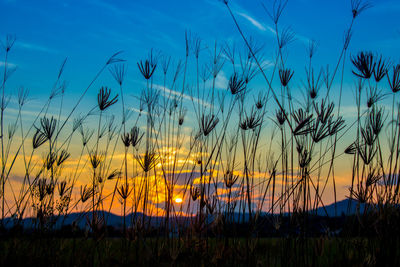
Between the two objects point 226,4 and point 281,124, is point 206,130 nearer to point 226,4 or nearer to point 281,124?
point 281,124

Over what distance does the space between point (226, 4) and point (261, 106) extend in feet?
4.79

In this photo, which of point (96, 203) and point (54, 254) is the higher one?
point (96, 203)

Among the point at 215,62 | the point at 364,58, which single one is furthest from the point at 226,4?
the point at 364,58

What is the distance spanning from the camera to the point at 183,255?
2.54 metres

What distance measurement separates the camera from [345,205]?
3203 millimetres

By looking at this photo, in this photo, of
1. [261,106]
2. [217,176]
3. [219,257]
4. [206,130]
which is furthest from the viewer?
[261,106]

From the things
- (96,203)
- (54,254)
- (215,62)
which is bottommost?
(54,254)

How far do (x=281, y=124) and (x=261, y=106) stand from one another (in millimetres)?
424

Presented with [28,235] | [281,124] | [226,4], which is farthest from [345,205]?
[28,235]

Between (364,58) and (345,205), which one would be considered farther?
(345,205)

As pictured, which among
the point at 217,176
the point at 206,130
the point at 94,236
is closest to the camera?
the point at 94,236

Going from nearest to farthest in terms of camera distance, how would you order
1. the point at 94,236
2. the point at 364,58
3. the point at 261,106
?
the point at 94,236, the point at 364,58, the point at 261,106

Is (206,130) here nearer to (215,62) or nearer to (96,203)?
(215,62)

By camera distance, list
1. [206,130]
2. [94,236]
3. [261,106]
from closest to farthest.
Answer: [94,236]
[206,130]
[261,106]
